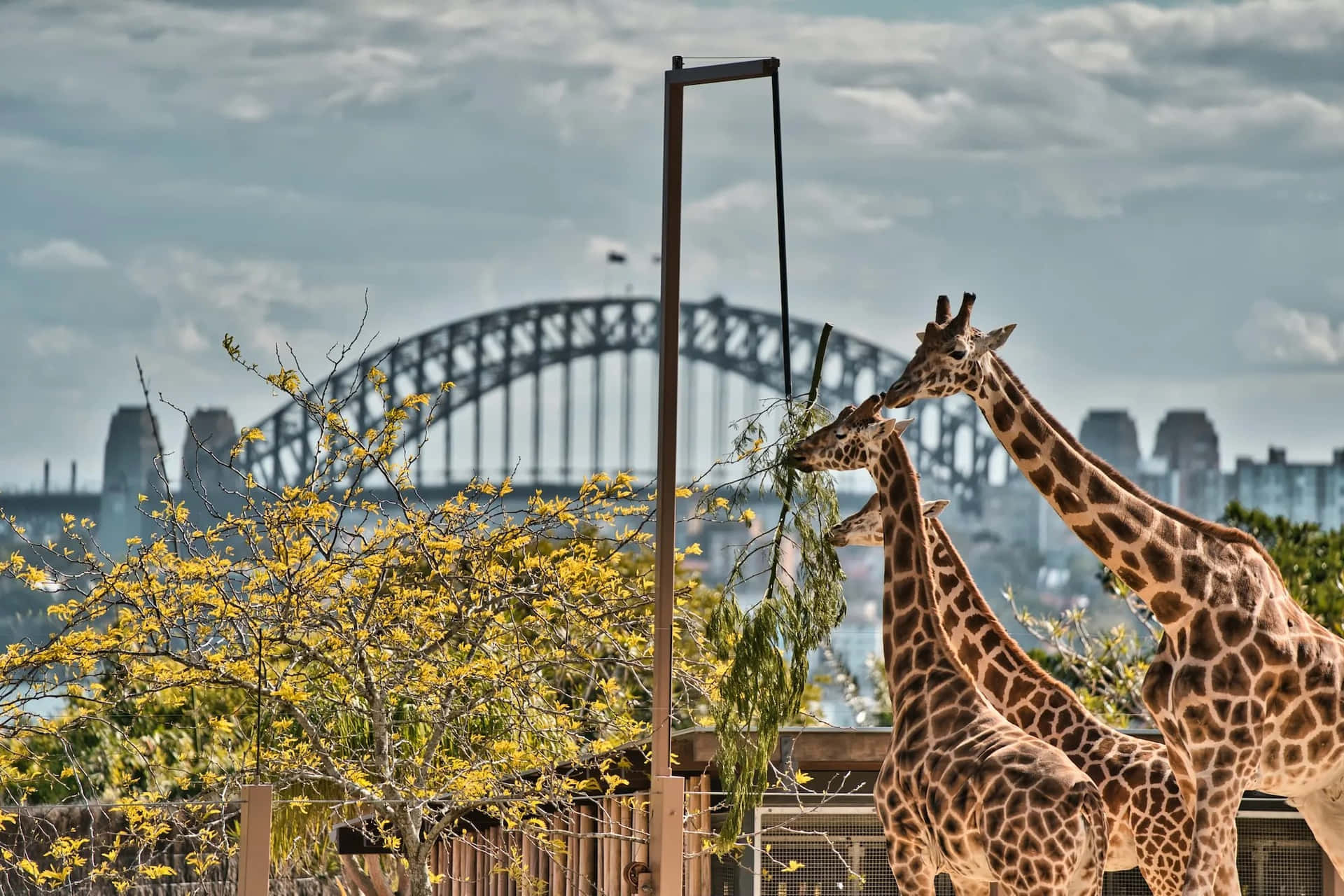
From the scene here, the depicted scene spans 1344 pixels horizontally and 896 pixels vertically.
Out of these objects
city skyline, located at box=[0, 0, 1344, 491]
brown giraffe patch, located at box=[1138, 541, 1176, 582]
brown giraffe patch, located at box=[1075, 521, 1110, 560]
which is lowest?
brown giraffe patch, located at box=[1138, 541, 1176, 582]

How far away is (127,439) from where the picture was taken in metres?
42.0

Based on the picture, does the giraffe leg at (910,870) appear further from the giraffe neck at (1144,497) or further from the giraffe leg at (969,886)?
the giraffe neck at (1144,497)

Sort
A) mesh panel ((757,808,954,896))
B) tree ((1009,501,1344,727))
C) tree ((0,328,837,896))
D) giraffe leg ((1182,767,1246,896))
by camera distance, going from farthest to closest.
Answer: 1. tree ((1009,501,1344,727))
2. mesh panel ((757,808,954,896))
3. tree ((0,328,837,896))
4. giraffe leg ((1182,767,1246,896))

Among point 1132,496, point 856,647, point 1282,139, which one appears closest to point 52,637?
point 1132,496

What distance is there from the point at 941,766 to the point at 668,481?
4.17ft

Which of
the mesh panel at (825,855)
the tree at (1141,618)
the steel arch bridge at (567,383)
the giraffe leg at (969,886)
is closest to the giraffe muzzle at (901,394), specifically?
the giraffe leg at (969,886)

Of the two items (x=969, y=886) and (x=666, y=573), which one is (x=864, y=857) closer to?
(x=969, y=886)

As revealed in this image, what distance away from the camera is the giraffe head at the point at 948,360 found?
5703 millimetres

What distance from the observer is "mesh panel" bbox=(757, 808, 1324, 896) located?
310 inches

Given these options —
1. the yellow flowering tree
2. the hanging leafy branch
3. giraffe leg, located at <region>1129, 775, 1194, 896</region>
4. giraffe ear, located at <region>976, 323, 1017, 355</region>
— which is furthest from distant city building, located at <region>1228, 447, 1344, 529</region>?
giraffe ear, located at <region>976, 323, 1017, 355</region>

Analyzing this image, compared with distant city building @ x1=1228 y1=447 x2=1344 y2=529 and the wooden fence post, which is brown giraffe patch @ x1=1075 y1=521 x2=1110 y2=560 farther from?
distant city building @ x1=1228 y1=447 x2=1344 y2=529

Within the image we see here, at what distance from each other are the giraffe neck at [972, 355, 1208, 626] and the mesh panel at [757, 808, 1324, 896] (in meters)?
2.58

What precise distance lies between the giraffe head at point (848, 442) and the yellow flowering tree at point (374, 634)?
1304 mm

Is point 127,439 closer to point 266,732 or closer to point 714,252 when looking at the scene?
point 714,252
